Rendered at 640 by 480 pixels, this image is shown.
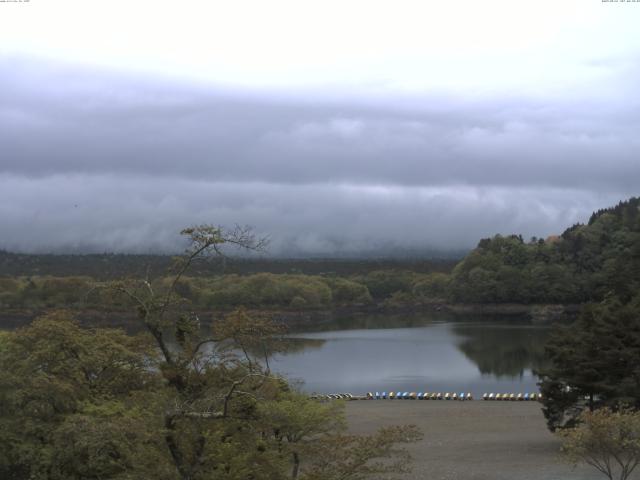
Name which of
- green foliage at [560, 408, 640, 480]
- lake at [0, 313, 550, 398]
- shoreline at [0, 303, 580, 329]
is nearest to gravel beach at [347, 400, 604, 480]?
lake at [0, 313, 550, 398]

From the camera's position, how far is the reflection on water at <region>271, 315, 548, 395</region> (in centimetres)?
6100

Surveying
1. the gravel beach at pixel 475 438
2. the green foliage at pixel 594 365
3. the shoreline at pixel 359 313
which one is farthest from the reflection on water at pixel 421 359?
the green foliage at pixel 594 365

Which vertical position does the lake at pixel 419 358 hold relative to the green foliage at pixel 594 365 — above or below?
below

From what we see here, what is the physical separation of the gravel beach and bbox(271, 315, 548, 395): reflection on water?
25.3 ft

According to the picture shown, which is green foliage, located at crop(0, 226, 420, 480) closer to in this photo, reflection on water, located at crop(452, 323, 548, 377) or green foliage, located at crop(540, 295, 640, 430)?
green foliage, located at crop(540, 295, 640, 430)

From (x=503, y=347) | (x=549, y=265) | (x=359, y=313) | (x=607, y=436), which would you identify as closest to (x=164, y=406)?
(x=607, y=436)

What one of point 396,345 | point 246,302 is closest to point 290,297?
point 246,302

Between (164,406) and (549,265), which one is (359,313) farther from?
(164,406)

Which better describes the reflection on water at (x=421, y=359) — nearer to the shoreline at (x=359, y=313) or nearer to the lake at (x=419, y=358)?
the lake at (x=419, y=358)

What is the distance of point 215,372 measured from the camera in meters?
15.2

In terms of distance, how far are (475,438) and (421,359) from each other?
40.4 meters

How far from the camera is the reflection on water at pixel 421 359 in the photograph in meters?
61.0

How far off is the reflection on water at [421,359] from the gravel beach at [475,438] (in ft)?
25.3

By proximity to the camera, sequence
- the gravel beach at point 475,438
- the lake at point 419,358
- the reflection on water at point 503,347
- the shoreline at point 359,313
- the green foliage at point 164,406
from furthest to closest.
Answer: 1. the shoreline at point 359,313
2. the reflection on water at point 503,347
3. the lake at point 419,358
4. the gravel beach at point 475,438
5. the green foliage at point 164,406
